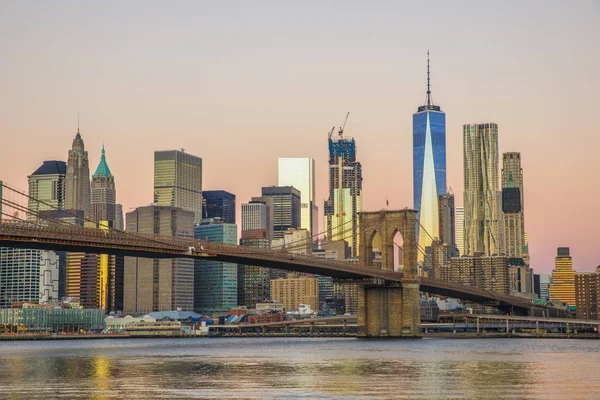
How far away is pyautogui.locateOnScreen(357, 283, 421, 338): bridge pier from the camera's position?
93.8 metres

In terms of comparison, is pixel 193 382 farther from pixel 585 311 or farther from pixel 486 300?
pixel 585 311

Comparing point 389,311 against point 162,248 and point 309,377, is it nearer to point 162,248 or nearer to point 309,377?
point 162,248

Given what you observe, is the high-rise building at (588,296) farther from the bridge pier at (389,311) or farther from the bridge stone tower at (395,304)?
the bridge pier at (389,311)

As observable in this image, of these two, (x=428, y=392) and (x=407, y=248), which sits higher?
(x=407, y=248)

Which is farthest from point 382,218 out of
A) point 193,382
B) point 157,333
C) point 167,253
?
point 157,333

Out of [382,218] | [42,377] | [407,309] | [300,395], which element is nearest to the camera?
[300,395]

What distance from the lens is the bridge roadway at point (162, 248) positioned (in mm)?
66500

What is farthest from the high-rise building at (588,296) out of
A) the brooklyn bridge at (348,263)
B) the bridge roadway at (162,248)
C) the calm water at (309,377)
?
the calm water at (309,377)

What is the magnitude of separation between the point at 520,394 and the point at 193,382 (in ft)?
42.7

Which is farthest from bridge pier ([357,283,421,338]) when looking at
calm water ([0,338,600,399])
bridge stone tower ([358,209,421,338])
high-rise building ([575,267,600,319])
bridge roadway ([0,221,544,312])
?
high-rise building ([575,267,600,319])

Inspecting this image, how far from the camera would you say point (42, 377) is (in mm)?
45656

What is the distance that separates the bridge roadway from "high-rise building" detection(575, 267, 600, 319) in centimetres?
9467

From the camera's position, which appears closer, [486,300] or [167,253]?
[167,253]

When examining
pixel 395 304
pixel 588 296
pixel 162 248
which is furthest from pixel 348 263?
pixel 588 296
